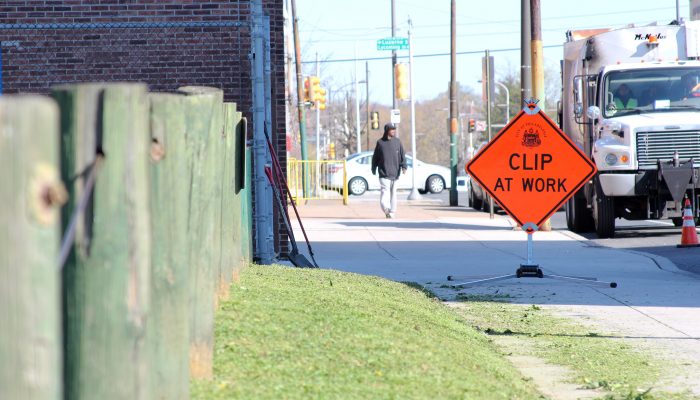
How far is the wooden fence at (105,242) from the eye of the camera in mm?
2799

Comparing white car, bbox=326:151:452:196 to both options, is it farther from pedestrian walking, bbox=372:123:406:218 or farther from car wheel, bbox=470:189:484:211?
pedestrian walking, bbox=372:123:406:218

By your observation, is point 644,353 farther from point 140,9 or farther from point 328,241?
point 328,241

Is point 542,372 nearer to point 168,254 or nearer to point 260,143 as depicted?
point 168,254

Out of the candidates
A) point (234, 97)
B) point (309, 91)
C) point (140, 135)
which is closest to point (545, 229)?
point (234, 97)

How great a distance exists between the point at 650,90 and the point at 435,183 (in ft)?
86.0

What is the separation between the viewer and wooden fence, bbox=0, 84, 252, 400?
2.80 meters

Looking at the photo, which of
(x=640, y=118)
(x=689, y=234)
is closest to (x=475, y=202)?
(x=640, y=118)

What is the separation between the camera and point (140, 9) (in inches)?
532

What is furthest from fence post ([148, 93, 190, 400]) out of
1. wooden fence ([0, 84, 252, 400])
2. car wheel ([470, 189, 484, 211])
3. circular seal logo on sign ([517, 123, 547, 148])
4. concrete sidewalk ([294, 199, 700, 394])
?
car wheel ([470, 189, 484, 211])

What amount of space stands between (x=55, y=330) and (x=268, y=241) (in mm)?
9466

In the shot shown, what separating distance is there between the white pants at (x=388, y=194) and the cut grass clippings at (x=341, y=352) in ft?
51.3

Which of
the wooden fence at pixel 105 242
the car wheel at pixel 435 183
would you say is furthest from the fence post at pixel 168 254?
the car wheel at pixel 435 183

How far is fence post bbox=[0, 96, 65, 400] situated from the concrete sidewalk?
15.3 feet

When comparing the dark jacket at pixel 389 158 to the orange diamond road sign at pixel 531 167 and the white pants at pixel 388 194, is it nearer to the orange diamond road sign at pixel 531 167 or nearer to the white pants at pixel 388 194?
the white pants at pixel 388 194
